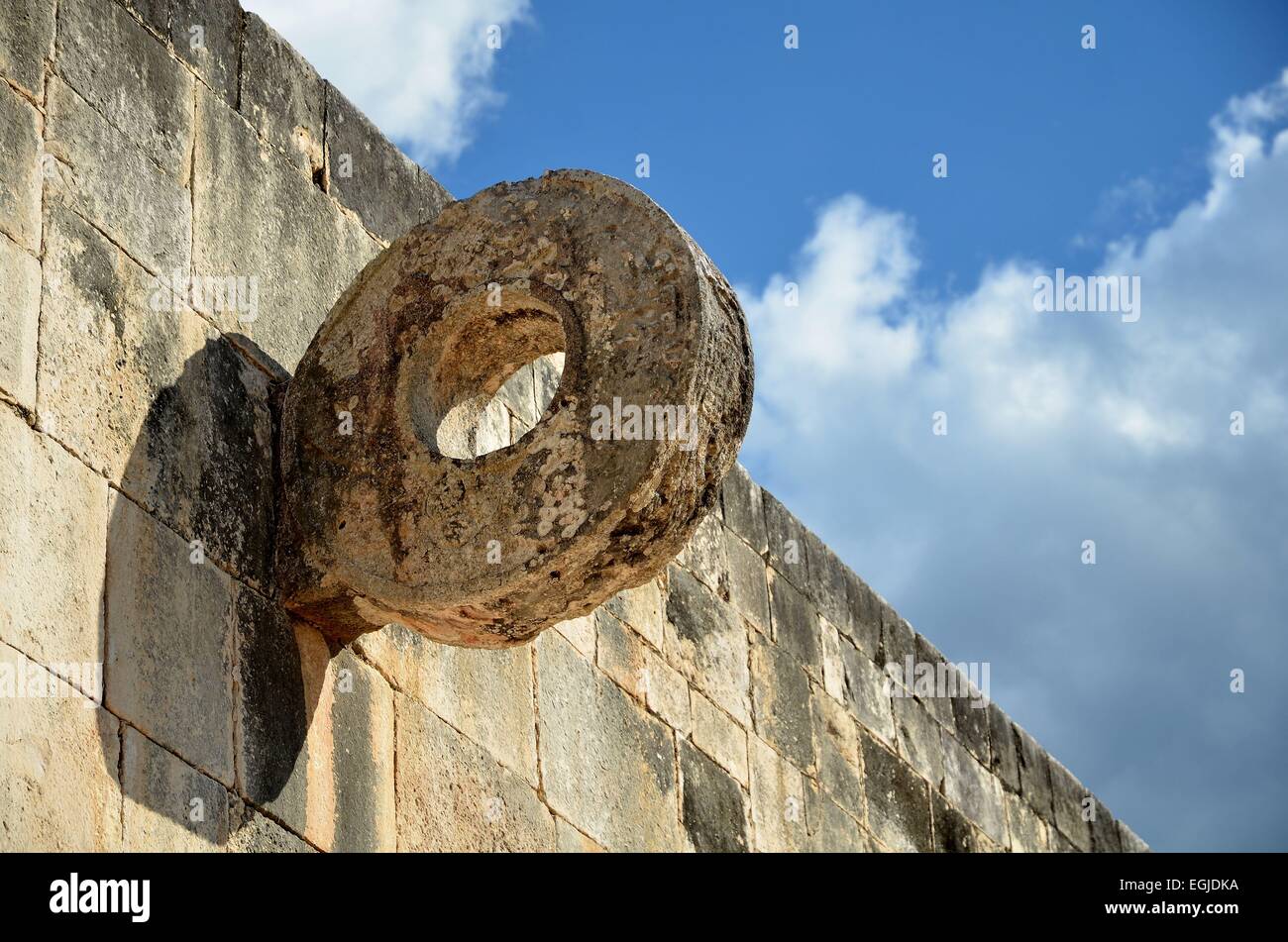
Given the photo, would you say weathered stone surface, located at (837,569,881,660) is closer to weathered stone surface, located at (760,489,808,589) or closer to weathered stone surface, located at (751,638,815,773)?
weathered stone surface, located at (760,489,808,589)

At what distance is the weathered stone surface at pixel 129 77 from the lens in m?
3.95

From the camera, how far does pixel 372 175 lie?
507cm

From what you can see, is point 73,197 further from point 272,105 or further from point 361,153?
point 361,153

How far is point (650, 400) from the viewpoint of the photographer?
3.93 m

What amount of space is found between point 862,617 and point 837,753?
0.76 m

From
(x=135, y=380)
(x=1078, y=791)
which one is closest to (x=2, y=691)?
(x=135, y=380)

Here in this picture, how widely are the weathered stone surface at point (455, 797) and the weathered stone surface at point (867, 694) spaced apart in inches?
96.3

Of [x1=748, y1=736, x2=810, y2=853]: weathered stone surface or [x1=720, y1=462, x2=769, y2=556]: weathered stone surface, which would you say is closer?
[x1=748, y1=736, x2=810, y2=853]: weathered stone surface

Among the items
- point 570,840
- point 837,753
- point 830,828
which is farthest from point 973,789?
point 570,840

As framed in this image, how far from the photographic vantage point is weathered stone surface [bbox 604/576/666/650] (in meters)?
5.82

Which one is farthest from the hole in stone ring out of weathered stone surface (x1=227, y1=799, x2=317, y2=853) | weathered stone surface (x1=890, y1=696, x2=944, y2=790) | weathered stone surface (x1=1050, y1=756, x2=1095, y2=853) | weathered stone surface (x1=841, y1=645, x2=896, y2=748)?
weathered stone surface (x1=1050, y1=756, x2=1095, y2=853)

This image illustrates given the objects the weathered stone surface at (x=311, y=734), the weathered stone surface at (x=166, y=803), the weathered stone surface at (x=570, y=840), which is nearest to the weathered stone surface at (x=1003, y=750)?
the weathered stone surface at (x=570, y=840)

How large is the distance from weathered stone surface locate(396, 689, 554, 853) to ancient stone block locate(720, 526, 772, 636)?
176 cm
